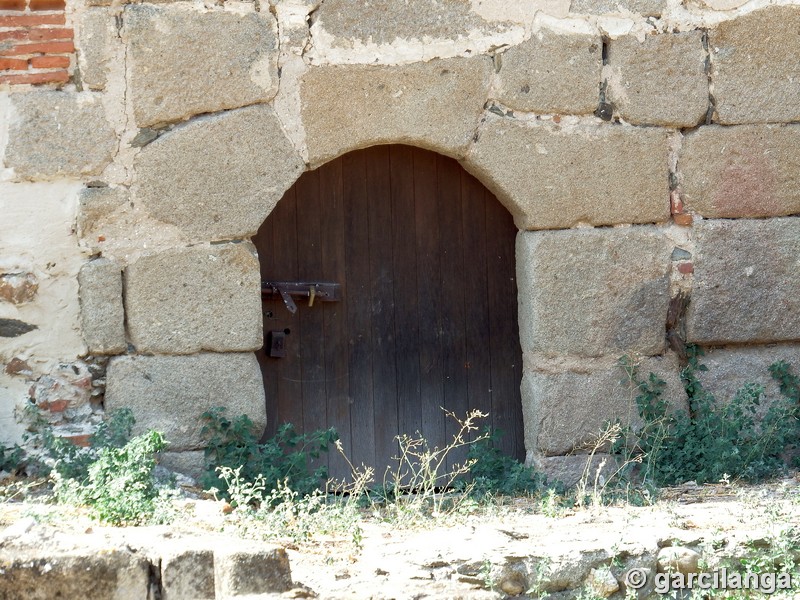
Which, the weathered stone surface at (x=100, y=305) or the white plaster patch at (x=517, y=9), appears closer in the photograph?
the weathered stone surface at (x=100, y=305)

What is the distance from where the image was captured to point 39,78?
14.1 ft

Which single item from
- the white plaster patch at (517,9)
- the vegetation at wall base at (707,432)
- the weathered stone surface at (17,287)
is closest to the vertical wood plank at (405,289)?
the white plaster patch at (517,9)

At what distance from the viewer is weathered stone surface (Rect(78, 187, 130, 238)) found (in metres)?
4.29

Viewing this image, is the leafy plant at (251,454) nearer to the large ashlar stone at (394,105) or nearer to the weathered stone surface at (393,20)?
the large ashlar stone at (394,105)

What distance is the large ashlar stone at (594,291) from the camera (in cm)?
475

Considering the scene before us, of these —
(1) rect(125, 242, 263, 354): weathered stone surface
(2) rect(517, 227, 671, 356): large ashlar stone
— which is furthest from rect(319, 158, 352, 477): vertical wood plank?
(2) rect(517, 227, 671, 356): large ashlar stone

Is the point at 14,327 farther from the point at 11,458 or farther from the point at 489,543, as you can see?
the point at 489,543

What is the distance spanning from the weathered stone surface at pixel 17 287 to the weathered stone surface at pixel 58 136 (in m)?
0.41

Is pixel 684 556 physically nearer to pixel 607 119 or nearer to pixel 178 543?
pixel 178 543

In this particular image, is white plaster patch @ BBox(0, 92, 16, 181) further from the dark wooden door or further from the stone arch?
the dark wooden door

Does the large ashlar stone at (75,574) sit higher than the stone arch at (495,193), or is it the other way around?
the stone arch at (495,193)

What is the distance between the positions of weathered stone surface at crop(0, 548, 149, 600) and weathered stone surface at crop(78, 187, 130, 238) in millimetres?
1789

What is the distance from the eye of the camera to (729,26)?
16.0 feet

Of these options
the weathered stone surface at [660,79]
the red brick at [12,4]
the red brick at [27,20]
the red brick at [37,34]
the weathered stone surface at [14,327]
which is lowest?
the weathered stone surface at [14,327]
